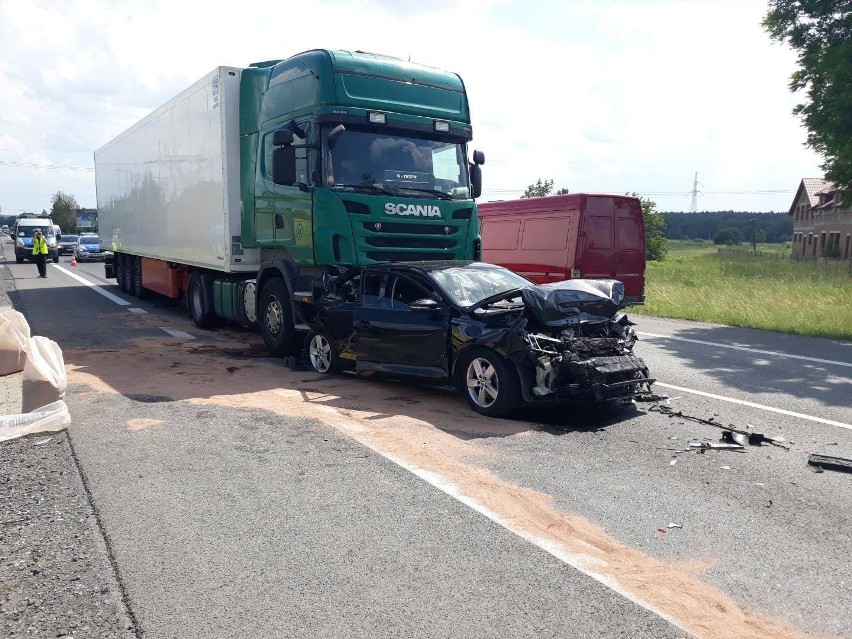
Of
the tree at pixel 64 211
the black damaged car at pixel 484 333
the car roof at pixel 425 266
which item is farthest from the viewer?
the tree at pixel 64 211

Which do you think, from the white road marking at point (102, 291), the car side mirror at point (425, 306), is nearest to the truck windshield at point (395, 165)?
the car side mirror at point (425, 306)

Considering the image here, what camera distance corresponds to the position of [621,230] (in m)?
15.7

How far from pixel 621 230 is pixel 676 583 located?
12.6 metres

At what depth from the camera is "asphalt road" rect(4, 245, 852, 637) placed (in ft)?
11.5

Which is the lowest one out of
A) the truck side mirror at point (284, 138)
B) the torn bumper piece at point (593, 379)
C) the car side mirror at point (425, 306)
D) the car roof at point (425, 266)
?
the torn bumper piece at point (593, 379)

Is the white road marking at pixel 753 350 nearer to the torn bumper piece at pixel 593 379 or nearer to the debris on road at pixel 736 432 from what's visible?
the debris on road at pixel 736 432

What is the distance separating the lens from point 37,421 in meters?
6.57

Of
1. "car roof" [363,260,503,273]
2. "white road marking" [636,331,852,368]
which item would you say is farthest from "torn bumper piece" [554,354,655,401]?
"white road marking" [636,331,852,368]

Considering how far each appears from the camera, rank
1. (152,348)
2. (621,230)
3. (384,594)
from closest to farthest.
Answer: (384,594), (152,348), (621,230)

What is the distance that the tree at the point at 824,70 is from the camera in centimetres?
1711

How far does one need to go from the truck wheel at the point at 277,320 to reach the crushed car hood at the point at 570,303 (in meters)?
4.23

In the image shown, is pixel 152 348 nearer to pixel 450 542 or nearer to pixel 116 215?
pixel 450 542

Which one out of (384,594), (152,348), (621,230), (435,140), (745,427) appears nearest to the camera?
(384,594)

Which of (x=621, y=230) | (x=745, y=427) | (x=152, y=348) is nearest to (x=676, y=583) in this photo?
(x=745, y=427)
